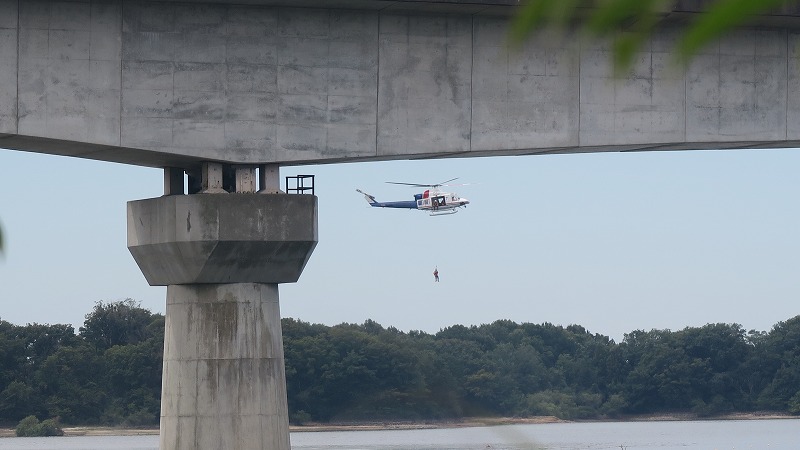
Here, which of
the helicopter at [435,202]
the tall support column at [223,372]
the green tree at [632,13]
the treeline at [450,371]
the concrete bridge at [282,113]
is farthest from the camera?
the treeline at [450,371]

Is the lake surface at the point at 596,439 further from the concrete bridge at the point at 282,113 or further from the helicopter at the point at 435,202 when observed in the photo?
the concrete bridge at the point at 282,113

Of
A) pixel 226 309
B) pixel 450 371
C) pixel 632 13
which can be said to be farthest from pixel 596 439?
pixel 632 13

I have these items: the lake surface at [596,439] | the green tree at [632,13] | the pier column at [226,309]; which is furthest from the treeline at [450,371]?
the green tree at [632,13]

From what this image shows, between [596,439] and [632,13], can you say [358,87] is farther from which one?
[596,439]

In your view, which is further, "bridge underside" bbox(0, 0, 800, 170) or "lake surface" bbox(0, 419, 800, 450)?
"lake surface" bbox(0, 419, 800, 450)

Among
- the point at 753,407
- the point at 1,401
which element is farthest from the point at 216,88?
the point at 753,407

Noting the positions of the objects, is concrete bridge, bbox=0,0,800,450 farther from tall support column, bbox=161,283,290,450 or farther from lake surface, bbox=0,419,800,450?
lake surface, bbox=0,419,800,450

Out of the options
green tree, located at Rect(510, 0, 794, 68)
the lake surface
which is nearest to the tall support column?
green tree, located at Rect(510, 0, 794, 68)

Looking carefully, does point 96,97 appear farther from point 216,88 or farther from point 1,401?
point 1,401
